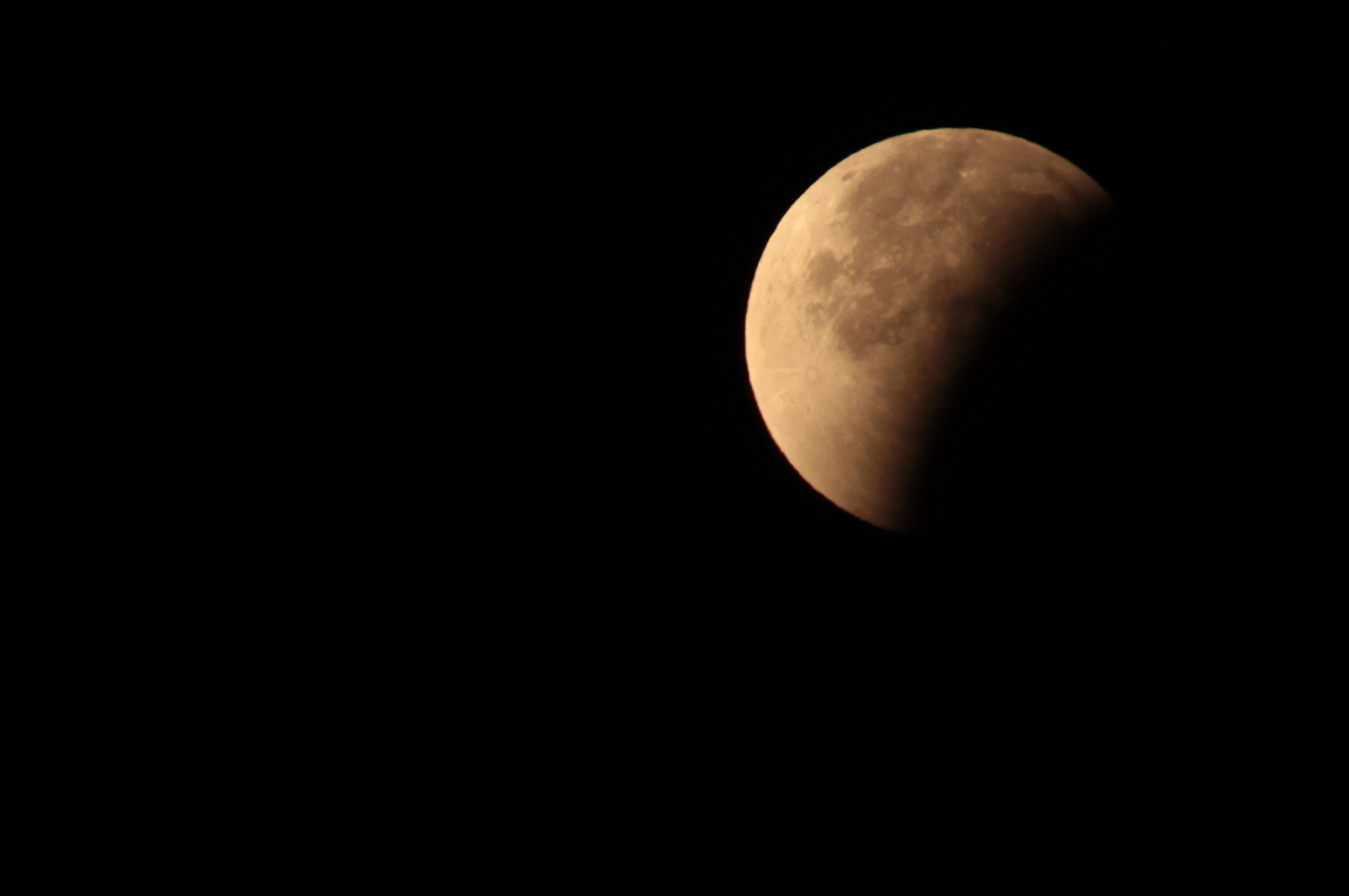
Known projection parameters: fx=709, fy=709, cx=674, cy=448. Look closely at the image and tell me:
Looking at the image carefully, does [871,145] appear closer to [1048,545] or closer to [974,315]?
[974,315]

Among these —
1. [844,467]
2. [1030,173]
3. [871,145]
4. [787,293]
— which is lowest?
[844,467]

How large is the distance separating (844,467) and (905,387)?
1.82 ft

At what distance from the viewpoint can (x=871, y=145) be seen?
339cm

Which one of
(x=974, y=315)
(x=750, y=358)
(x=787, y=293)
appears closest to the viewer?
(x=974, y=315)

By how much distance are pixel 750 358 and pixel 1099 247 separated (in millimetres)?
1568

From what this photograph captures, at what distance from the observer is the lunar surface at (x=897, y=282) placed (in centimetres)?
279

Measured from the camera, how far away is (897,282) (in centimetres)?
286

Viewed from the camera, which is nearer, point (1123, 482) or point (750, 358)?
point (1123, 482)

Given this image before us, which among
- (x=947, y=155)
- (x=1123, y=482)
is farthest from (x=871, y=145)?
(x=1123, y=482)

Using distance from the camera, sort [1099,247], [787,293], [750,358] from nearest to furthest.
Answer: [1099,247] → [787,293] → [750,358]

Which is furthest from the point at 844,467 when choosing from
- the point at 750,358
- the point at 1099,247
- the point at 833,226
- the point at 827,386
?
the point at 1099,247

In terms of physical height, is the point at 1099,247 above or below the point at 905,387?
above

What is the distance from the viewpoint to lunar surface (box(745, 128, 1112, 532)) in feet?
9.16

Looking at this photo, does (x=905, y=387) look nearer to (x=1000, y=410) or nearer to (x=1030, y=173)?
(x=1000, y=410)
